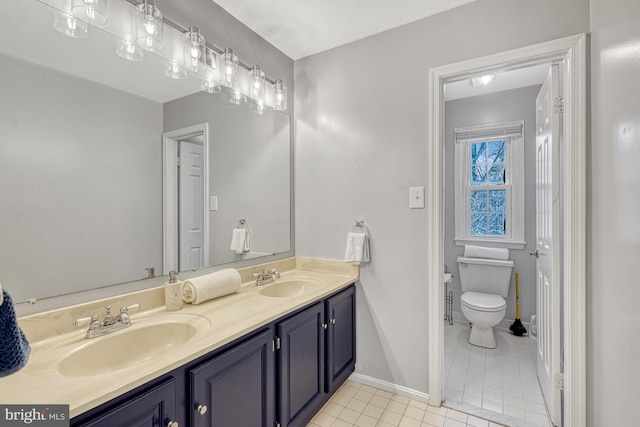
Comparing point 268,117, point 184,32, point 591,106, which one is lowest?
→ point 591,106

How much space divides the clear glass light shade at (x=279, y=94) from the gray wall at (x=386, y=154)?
23 centimetres

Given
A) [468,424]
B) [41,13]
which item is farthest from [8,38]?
[468,424]

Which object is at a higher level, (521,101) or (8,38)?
(521,101)

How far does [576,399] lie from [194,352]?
1.87 meters

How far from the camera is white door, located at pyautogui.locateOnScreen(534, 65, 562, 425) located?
1.67 meters

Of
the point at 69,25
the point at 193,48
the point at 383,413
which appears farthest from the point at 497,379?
the point at 69,25

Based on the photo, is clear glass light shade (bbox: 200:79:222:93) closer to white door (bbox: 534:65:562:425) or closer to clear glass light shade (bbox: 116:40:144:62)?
clear glass light shade (bbox: 116:40:144:62)

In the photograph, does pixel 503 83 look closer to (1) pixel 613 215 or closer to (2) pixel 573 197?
(2) pixel 573 197

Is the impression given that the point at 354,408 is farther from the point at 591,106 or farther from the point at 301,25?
the point at 301,25

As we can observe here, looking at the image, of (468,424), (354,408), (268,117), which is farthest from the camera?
(268,117)

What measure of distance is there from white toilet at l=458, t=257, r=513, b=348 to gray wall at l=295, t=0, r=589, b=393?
98 cm

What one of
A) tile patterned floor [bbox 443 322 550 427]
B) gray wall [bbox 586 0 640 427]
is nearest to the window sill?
tile patterned floor [bbox 443 322 550 427]

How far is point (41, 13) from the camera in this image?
3.68 feet

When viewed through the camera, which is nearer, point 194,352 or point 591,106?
point 194,352
